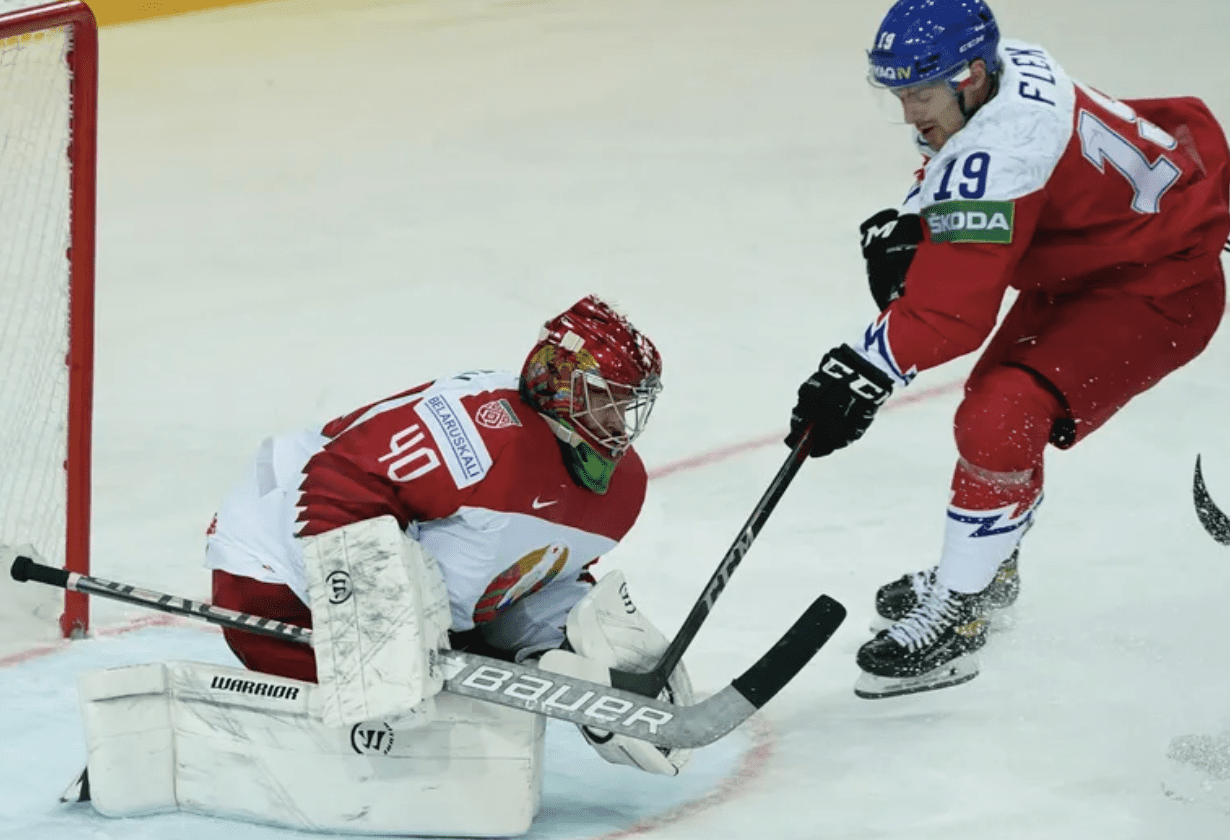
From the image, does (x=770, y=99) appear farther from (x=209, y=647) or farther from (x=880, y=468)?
(x=209, y=647)

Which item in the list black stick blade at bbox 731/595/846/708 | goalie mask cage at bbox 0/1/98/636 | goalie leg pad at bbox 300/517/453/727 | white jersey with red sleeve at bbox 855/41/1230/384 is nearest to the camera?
goalie leg pad at bbox 300/517/453/727

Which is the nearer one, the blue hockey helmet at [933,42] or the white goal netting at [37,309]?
the blue hockey helmet at [933,42]

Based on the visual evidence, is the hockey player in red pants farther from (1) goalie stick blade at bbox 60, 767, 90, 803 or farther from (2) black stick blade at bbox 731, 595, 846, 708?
(1) goalie stick blade at bbox 60, 767, 90, 803

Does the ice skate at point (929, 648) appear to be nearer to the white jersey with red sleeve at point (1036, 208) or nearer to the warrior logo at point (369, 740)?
the white jersey with red sleeve at point (1036, 208)

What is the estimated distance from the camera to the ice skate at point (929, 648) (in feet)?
10.8

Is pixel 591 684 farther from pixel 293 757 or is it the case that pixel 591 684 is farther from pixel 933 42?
pixel 933 42

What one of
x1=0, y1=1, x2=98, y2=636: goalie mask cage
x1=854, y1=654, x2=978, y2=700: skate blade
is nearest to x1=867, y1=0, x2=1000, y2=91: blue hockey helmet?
x1=854, y1=654, x2=978, y2=700: skate blade

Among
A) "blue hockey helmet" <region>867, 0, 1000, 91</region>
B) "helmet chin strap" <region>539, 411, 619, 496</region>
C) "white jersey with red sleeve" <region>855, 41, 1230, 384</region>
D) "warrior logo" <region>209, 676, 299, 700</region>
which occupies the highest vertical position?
"blue hockey helmet" <region>867, 0, 1000, 91</region>

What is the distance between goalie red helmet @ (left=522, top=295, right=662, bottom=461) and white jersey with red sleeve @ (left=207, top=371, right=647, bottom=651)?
0.06 meters

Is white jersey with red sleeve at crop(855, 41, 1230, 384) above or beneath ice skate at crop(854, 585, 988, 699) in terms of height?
above

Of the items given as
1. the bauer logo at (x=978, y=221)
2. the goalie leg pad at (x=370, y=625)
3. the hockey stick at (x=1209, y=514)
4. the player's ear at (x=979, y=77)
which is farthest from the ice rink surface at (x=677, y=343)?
the player's ear at (x=979, y=77)

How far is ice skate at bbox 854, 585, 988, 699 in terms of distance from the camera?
3.29 meters

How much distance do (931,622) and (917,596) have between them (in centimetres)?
23

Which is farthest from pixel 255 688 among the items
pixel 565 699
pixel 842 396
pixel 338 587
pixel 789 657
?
pixel 842 396
